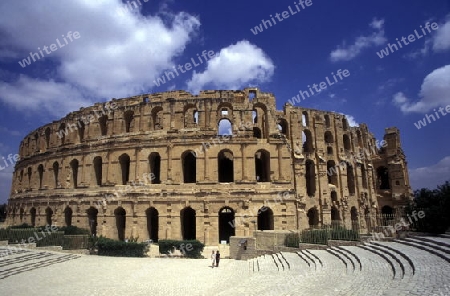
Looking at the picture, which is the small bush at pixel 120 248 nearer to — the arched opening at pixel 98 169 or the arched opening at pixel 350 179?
the arched opening at pixel 98 169

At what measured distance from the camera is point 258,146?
2520 centimetres

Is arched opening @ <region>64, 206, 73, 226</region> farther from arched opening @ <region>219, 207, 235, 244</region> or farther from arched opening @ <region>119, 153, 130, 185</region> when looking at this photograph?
arched opening @ <region>219, 207, 235, 244</region>

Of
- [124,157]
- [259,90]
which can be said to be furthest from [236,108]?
[124,157]

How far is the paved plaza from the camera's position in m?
8.52

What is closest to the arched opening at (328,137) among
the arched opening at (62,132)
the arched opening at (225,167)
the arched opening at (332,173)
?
the arched opening at (332,173)

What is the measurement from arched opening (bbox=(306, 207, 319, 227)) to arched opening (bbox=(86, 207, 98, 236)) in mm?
20454

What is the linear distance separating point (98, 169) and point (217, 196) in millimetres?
12893

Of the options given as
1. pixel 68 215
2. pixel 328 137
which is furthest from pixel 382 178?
pixel 68 215

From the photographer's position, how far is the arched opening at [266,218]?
24.0 meters

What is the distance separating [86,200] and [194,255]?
13.0 meters

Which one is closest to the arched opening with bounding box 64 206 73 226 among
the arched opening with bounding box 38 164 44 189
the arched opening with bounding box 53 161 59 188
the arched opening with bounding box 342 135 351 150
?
the arched opening with bounding box 53 161 59 188

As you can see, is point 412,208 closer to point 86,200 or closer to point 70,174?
point 86,200

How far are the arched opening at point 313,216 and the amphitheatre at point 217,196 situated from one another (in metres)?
0.11

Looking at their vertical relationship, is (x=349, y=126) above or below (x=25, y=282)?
above
